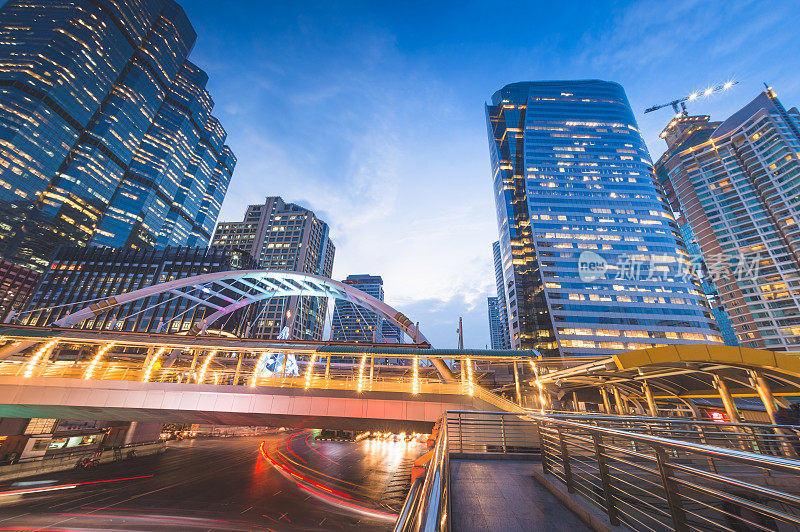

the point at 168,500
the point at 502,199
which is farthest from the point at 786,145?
the point at 168,500

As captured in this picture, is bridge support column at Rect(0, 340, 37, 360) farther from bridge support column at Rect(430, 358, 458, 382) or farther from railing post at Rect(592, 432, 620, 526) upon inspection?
railing post at Rect(592, 432, 620, 526)

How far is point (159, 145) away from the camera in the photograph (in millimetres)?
163000

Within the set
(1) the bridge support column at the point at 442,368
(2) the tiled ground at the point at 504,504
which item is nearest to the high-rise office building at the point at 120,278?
(1) the bridge support column at the point at 442,368

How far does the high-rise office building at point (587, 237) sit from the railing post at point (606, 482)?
3645 inches

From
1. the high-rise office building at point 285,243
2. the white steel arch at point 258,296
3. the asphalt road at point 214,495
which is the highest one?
the high-rise office building at point 285,243

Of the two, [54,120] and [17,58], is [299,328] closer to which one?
[54,120]

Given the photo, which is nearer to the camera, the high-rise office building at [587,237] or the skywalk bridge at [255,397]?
the skywalk bridge at [255,397]

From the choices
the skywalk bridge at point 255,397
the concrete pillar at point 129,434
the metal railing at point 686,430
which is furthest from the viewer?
the concrete pillar at point 129,434

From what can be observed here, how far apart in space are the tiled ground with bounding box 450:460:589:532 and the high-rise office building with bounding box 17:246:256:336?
9841 cm

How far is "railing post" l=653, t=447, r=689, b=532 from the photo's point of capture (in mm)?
3107

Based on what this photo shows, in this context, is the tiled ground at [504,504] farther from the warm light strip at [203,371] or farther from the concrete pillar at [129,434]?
the concrete pillar at [129,434]

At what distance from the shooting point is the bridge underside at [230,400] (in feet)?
61.9

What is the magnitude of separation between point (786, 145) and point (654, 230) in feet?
184

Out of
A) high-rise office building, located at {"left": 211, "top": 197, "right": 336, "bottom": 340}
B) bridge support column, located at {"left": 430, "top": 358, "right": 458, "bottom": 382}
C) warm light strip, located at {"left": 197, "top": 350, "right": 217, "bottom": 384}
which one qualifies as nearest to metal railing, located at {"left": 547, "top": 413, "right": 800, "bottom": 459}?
bridge support column, located at {"left": 430, "top": 358, "right": 458, "bottom": 382}
